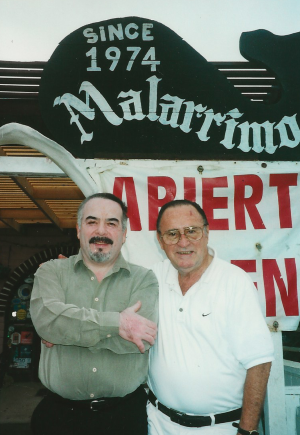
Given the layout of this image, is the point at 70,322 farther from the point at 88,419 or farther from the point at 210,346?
the point at 210,346

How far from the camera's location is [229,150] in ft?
10.5

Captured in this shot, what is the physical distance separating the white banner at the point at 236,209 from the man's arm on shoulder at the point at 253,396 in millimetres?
1006

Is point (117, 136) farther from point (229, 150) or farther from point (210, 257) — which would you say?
point (210, 257)

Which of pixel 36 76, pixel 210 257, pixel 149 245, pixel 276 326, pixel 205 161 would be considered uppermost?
pixel 36 76

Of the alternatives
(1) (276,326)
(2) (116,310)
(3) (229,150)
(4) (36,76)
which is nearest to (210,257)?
(2) (116,310)

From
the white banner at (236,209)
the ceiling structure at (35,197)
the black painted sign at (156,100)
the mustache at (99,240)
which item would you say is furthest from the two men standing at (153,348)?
the ceiling structure at (35,197)

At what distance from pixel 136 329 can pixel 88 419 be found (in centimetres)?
55

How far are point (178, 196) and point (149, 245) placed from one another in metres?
0.48

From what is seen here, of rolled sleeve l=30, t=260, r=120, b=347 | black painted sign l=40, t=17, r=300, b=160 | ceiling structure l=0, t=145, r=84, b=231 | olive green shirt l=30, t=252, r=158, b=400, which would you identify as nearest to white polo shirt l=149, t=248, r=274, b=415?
olive green shirt l=30, t=252, r=158, b=400

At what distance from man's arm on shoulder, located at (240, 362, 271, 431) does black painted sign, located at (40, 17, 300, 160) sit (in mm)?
1819

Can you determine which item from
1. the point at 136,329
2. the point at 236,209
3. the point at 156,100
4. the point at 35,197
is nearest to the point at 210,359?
the point at 136,329

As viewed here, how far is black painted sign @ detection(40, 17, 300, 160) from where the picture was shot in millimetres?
3150

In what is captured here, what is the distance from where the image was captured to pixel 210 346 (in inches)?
81.0

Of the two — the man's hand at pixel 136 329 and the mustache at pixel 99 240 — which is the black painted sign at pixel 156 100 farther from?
the man's hand at pixel 136 329
